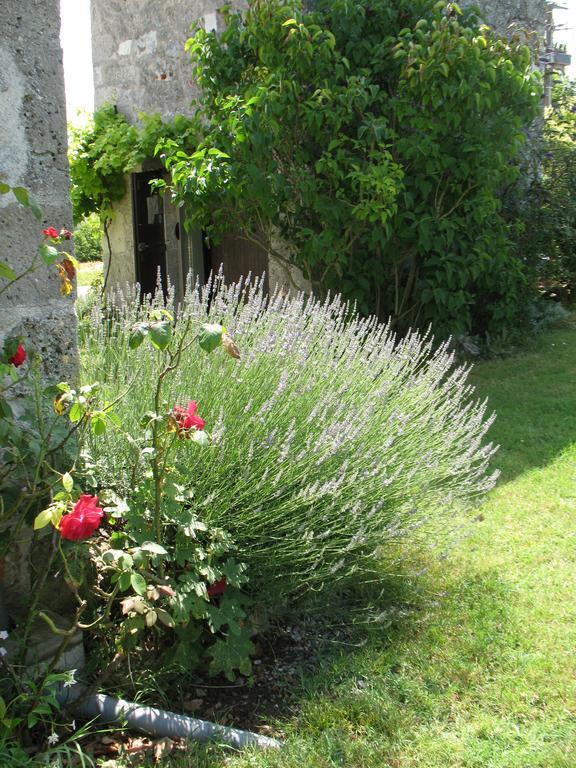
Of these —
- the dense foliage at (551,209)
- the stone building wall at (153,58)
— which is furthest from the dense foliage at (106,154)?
the dense foliage at (551,209)

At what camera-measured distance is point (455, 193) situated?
6641 millimetres

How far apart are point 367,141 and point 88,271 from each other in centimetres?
1015

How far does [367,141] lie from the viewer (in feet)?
20.2

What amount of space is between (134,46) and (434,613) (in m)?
7.17

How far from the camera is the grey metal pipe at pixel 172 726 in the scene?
7.45 feet

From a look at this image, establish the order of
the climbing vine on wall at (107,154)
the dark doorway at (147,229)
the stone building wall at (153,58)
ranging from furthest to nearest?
the dark doorway at (147,229) < the climbing vine on wall at (107,154) < the stone building wall at (153,58)

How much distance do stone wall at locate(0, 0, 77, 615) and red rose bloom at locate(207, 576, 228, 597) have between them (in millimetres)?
572

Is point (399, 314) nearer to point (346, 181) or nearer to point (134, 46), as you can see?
point (346, 181)

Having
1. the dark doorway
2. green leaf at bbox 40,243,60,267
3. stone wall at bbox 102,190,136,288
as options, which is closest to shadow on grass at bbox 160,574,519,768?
green leaf at bbox 40,243,60,267

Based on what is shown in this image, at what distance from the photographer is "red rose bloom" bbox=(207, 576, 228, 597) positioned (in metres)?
2.60

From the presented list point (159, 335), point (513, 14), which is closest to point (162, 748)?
point (159, 335)

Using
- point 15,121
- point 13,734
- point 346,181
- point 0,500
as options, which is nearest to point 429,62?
point 346,181

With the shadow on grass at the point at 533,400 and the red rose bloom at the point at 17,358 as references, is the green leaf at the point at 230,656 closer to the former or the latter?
the red rose bloom at the point at 17,358

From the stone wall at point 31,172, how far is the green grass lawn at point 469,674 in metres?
1.02
